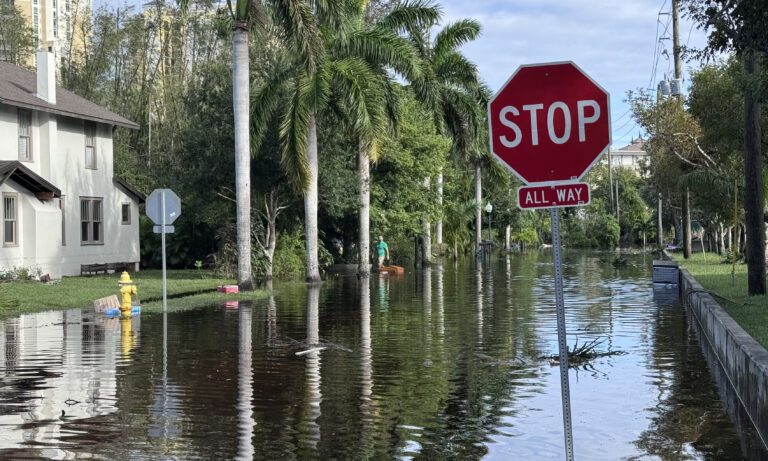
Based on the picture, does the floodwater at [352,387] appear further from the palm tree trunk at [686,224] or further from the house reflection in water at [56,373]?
the palm tree trunk at [686,224]

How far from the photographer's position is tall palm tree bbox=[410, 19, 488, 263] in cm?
4288

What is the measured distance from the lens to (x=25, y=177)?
109 ft

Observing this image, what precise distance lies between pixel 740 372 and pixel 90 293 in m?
20.1

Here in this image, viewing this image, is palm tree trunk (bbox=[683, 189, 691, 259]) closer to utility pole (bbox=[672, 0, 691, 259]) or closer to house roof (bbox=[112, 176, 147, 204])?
utility pole (bbox=[672, 0, 691, 259])

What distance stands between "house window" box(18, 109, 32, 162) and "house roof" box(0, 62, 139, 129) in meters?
0.64

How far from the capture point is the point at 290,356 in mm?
15141

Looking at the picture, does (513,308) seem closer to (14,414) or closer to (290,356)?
(290,356)

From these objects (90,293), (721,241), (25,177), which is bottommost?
(90,293)

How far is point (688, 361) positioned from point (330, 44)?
22.6 meters

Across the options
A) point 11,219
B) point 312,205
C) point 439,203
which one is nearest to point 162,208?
point 312,205

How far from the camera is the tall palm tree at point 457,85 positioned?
42.9 meters

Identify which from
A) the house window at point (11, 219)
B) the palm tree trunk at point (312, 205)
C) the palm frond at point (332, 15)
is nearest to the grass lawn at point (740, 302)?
the palm tree trunk at point (312, 205)

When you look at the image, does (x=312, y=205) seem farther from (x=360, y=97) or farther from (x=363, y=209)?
(x=363, y=209)

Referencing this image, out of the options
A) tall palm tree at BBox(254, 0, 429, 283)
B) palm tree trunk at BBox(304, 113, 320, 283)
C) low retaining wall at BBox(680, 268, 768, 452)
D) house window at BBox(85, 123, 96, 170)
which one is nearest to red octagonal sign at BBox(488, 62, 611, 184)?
low retaining wall at BBox(680, 268, 768, 452)
